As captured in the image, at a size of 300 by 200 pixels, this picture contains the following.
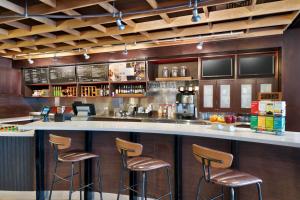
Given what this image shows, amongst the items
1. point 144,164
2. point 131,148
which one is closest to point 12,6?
point 131,148

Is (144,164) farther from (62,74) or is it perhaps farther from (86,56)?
(62,74)

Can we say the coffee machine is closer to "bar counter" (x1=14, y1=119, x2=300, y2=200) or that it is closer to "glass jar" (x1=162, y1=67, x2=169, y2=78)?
"glass jar" (x1=162, y1=67, x2=169, y2=78)

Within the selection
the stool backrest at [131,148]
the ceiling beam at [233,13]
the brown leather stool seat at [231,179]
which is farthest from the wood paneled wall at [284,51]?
the stool backrest at [131,148]

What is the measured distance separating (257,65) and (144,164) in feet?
11.1

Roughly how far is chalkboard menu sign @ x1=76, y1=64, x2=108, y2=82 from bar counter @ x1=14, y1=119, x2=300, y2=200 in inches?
116

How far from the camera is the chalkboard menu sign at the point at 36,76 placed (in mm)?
6449

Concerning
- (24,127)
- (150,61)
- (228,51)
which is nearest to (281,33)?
(228,51)

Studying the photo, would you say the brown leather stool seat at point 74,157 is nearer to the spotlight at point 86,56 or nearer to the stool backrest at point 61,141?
the stool backrest at point 61,141

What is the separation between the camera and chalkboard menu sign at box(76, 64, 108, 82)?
5.73m

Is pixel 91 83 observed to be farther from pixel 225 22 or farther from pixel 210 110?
pixel 225 22

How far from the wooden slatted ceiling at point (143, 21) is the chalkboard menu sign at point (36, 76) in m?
1.41

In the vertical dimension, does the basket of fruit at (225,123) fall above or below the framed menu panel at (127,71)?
below

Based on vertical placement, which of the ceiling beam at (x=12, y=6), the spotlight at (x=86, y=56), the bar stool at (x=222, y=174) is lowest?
the bar stool at (x=222, y=174)

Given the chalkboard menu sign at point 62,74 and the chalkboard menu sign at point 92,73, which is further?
the chalkboard menu sign at point 62,74
